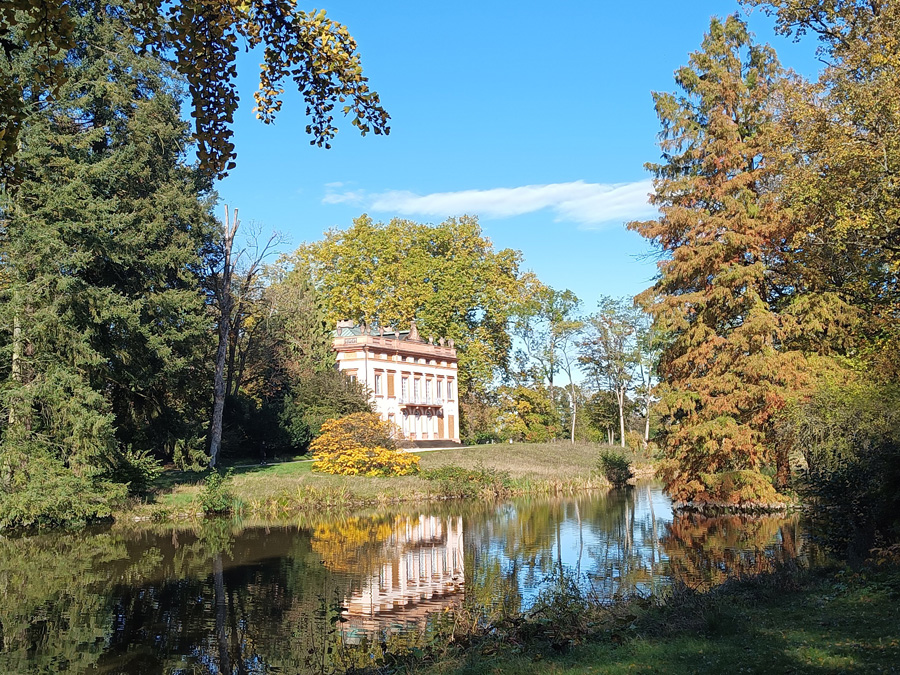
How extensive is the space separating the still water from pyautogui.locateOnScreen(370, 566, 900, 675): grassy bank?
8.90 feet

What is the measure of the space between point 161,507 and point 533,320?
140ft

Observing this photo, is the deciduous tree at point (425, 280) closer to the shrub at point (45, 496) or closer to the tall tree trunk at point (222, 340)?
the tall tree trunk at point (222, 340)

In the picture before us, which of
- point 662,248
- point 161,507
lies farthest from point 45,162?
point 662,248

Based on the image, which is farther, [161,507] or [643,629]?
[161,507]

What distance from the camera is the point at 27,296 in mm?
22922

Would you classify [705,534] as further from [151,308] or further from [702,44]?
[151,308]

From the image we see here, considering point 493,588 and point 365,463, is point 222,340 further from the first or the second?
point 493,588

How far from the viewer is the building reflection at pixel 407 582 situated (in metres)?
12.8

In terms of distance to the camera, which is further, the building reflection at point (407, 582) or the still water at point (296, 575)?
the building reflection at point (407, 582)

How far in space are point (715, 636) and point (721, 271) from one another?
18963 millimetres

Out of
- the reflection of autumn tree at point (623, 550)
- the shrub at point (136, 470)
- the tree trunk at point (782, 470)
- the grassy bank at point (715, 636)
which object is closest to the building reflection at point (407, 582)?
the reflection of autumn tree at point (623, 550)

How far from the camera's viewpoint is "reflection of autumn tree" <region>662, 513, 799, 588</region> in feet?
49.2

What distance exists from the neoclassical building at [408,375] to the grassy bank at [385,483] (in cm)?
685

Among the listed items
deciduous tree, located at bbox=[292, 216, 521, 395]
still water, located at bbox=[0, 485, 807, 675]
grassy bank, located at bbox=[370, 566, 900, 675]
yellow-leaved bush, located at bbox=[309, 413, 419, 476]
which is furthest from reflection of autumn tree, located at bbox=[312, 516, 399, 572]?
deciduous tree, located at bbox=[292, 216, 521, 395]
